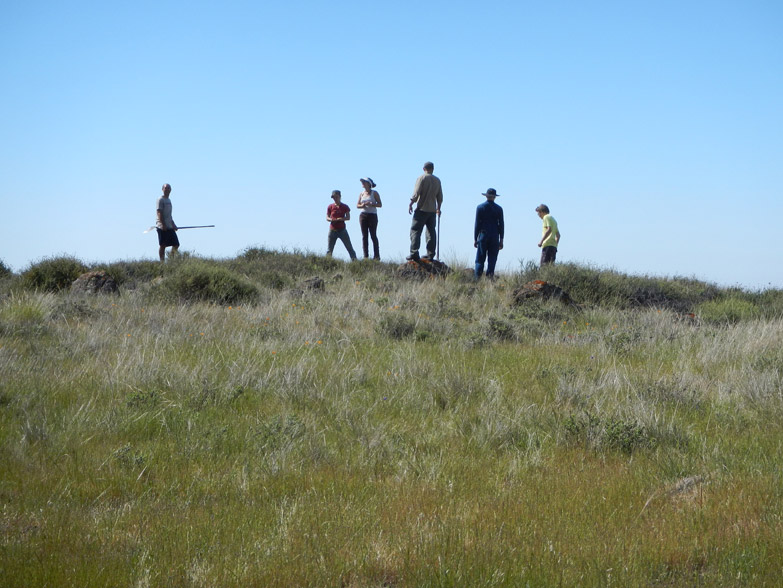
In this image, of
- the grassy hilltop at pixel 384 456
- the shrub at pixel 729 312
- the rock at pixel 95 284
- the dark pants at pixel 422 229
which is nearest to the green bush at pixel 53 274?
the rock at pixel 95 284

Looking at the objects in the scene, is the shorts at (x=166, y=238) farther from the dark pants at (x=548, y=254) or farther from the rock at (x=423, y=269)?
the dark pants at (x=548, y=254)

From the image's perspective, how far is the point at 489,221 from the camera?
15.5m

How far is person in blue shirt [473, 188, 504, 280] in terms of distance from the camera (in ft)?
50.4

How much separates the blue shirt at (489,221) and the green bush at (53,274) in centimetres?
915

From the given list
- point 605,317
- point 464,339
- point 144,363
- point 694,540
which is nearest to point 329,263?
point 605,317

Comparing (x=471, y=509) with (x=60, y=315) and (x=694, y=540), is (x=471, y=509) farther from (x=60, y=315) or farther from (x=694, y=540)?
(x=60, y=315)

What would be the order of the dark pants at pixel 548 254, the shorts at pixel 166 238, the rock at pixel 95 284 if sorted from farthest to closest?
the shorts at pixel 166 238
the dark pants at pixel 548 254
the rock at pixel 95 284

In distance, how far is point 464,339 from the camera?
373 inches

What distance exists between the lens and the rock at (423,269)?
53.2ft

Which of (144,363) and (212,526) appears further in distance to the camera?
(144,363)

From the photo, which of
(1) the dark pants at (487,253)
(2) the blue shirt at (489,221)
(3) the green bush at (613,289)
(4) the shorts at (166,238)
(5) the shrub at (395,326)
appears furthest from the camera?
(4) the shorts at (166,238)

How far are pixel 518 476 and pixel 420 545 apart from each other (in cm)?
132

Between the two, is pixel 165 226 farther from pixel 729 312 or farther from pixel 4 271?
pixel 729 312

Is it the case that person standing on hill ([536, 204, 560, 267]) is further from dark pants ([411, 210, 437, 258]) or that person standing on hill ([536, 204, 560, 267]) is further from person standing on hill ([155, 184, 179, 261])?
person standing on hill ([155, 184, 179, 261])
